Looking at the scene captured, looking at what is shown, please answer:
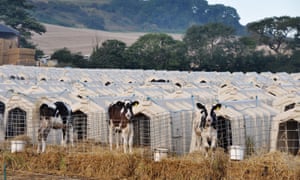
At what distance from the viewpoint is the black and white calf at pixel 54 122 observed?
52.8 feet

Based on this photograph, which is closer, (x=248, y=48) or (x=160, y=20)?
(x=248, y=48)

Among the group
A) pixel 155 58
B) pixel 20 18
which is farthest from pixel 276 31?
pixel 20 18

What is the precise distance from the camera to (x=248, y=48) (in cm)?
7750

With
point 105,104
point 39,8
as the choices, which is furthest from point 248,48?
point 39,8

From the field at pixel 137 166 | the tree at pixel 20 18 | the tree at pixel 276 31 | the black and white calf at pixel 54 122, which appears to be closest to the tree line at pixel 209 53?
the tree at pixel 276 31

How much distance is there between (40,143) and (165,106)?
3.90 m

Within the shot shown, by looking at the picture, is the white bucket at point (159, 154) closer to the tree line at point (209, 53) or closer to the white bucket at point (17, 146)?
the white bucket at point (17, 146)

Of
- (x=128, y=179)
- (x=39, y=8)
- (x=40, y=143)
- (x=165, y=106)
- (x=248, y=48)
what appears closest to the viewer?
(x=128, y=179)

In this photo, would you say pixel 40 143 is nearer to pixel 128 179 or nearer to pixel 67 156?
pixel 67 156

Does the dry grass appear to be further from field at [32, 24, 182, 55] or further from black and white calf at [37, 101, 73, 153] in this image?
field at [32, 24, 182, 55]

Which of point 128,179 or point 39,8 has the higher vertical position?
point 39,8

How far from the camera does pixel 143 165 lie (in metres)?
13.4

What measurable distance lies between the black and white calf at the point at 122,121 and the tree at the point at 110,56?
45229 mm

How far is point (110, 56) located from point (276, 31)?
26.1 m
